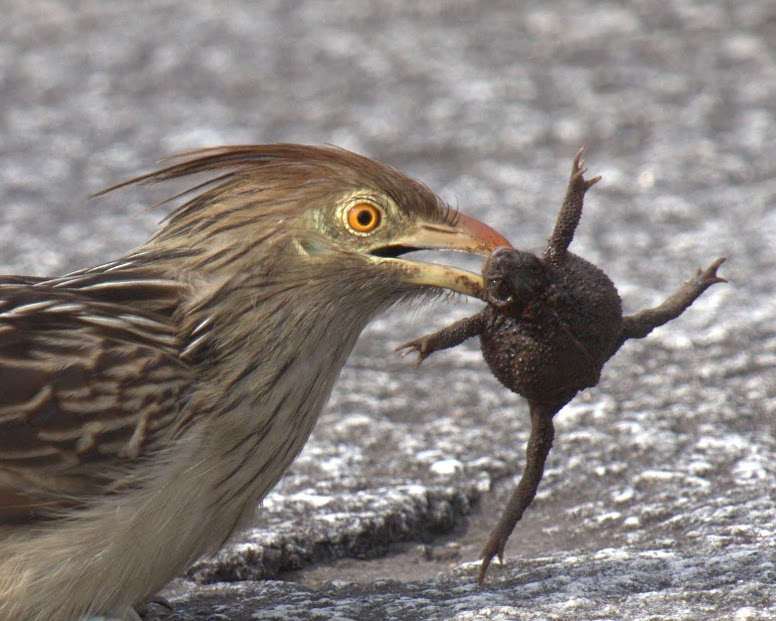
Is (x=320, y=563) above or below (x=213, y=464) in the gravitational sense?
below

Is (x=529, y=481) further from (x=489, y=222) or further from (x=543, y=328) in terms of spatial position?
(x=489, y=222)

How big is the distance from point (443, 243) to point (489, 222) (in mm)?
2554

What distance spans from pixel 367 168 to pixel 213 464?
0.93 m

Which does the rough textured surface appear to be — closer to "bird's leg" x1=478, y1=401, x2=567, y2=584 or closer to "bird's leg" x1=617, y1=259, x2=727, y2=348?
"bird's leg" x1=478, y1=401, x2=567, y2=584

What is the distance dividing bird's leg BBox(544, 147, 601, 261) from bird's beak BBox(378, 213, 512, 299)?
0.62 feet

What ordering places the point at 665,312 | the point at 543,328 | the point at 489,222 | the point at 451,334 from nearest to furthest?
the point at 543,328, the point at 451,334, the point at 665,312, the point at 489,222

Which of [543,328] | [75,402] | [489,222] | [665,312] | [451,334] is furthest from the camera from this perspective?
[489,222]

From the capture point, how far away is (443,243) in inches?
132

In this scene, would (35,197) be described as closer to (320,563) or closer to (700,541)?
(320,563)

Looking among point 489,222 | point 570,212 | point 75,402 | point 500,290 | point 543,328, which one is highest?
point 489,222

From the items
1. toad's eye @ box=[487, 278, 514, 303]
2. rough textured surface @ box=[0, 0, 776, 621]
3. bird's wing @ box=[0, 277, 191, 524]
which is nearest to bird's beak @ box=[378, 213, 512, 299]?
toad's eye @ box=[487, 278, 514, 303]

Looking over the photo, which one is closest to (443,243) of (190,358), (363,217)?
(363,217)

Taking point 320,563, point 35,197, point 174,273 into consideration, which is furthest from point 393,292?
point 35,197

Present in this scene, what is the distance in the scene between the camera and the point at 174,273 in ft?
11.1
